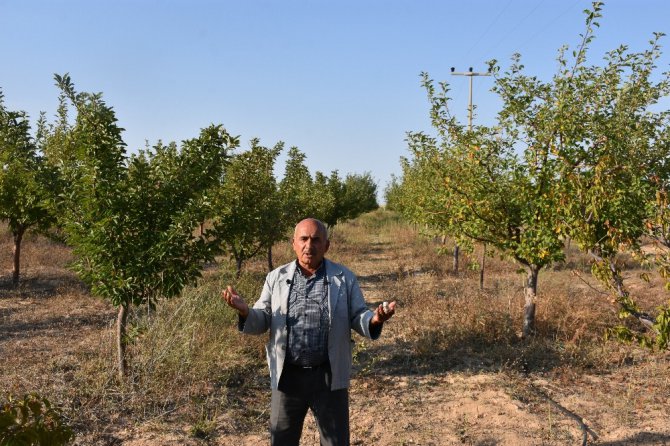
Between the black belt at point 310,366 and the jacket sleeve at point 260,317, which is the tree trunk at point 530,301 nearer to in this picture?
the black belt at point 310,366

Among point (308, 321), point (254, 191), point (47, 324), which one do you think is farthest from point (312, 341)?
point (254, 191)

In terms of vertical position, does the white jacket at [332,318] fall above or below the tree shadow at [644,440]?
above

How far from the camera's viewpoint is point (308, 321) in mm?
3012

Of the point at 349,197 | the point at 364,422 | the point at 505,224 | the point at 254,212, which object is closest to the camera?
the point at 364,422

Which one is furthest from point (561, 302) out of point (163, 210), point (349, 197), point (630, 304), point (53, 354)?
point (349, 197)

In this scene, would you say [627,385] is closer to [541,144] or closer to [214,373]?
[541,144]

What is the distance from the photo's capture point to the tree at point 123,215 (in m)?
5.31

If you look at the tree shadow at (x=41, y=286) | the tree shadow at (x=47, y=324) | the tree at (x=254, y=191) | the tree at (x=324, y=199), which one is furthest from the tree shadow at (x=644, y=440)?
the tree at (x=324, y=199)

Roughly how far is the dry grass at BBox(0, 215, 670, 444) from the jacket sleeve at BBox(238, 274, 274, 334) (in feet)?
6.86

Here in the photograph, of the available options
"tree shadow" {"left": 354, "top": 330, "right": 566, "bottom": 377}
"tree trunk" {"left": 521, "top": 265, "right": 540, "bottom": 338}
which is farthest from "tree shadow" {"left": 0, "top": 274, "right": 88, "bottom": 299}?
"tree trunk" {"left": 521, "top": 265, "right": 540, "bottom": 338}

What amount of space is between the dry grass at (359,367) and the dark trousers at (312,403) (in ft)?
5.66

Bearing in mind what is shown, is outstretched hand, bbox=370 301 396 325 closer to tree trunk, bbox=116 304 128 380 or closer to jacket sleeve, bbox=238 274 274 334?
jacket sleeve, bbox=238 274 274 334

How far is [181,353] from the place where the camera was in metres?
5.95

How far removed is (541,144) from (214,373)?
519 centimetres
